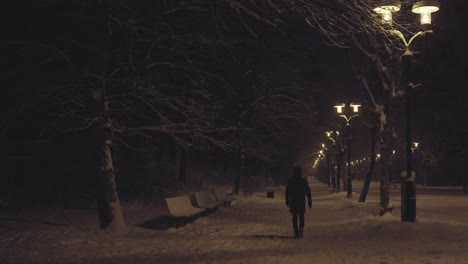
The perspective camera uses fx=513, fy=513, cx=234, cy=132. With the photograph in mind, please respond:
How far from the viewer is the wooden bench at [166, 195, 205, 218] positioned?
15.5 meters

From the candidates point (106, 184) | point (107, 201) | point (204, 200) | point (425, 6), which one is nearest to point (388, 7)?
point (425, 6)

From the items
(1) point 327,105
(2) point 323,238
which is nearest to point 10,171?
(2) point 323,238

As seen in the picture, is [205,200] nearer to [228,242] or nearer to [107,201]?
[107,201]

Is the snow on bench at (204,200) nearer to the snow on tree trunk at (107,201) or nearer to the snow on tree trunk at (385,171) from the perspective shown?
the snow on tree trunk at (107,201)

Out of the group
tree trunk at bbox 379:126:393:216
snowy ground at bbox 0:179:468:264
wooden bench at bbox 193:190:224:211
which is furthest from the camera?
wooden bench at bbox 193:190:224:211

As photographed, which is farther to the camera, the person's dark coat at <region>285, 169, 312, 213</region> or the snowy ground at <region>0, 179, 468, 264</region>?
the person's dark coat at <region>285, 169, 312, 213</region>

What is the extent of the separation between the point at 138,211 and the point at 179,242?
8.41 meters

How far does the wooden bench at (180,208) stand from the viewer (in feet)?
50.8

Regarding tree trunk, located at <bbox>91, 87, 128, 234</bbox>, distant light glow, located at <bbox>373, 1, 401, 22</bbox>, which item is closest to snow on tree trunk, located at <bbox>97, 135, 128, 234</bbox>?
tree trunk, located at <bbox>91, 87, 128, 234</bbox>

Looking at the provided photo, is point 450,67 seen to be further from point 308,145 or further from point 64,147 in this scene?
point 64,147

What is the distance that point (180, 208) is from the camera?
54.5ft

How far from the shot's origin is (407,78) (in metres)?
14.9

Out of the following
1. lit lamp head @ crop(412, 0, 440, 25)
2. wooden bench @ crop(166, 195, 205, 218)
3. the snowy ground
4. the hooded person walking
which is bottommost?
the snowy ground

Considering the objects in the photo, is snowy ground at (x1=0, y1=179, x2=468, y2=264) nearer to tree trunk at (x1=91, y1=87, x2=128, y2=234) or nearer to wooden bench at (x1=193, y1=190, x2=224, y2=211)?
tree trunk at (x1=91, y1=87, x2=128, y2=234)
